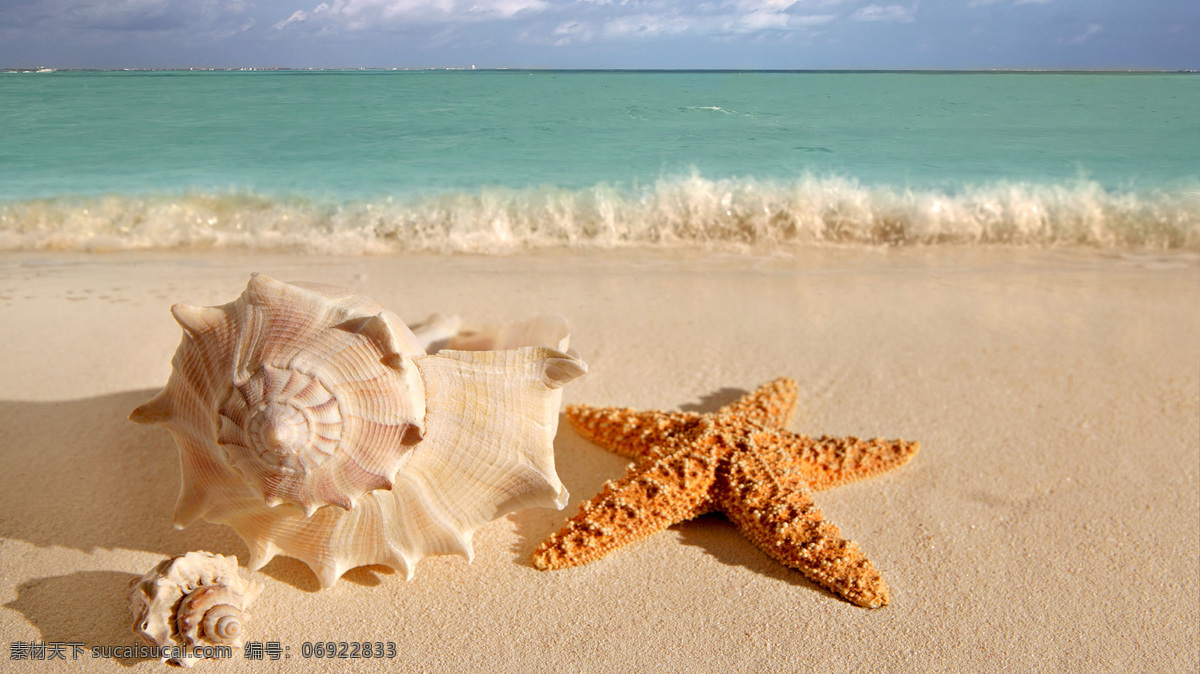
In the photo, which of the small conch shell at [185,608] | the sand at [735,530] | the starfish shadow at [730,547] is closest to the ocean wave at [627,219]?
the sand at [735,530]

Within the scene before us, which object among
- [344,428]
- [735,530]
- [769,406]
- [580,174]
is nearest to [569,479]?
[735,530]

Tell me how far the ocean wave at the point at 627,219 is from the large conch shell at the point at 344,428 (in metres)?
4.48

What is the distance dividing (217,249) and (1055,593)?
6.71m

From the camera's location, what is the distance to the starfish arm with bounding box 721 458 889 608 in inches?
88.7

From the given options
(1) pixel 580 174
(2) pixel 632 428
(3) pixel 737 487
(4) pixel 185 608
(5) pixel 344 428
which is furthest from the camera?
(1) pixel 580 174

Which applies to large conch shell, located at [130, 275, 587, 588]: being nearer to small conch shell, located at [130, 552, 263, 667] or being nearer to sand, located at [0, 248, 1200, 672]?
small conch shell, located at [130, 552, 263, 667]

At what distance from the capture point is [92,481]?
A: 2.82 meters

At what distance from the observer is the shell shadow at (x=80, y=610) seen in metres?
2.12

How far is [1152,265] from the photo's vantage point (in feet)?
19.8

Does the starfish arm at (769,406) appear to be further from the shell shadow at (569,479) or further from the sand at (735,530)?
the shell shadow at (569,479)

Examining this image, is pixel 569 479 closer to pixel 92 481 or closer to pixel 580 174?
pixel 92 481

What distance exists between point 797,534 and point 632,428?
80 centimetres

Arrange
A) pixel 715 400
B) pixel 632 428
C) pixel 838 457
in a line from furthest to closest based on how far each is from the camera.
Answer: pixel 715 400
pixel 632 428
pixel 838 457

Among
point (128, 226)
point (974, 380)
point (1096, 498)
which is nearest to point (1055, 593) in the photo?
point (1096, 498)
